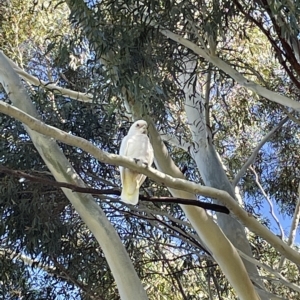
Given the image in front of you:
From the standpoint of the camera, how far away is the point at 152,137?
9.57 ft

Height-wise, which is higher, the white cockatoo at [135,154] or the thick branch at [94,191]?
the white cockatoo at [135,154]

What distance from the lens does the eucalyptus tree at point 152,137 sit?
2.80 meters

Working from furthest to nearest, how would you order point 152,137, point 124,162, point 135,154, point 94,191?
point 152,137 < point 135,154 < point 94,191 < point 124,162

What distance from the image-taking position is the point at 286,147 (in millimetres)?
5039

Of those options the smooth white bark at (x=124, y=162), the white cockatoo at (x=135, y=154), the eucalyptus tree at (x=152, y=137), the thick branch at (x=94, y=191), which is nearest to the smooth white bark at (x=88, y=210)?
the eucalyptus tree at (x=152, y=137)

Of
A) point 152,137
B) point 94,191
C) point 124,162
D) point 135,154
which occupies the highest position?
point 152,137

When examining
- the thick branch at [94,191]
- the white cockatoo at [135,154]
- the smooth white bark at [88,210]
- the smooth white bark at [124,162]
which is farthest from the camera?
the smooth white bark at [88,210]

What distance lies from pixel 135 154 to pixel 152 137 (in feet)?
0.96

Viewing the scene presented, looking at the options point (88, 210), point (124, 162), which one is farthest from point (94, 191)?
point (88, 210)

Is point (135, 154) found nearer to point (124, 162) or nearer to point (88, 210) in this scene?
point (88, 210)

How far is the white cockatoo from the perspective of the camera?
2482mm

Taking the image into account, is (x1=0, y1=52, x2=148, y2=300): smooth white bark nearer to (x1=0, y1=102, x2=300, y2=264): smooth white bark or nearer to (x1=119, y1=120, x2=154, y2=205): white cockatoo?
(x1=119, y1=120, x2=154, y2=205): white cockatoo

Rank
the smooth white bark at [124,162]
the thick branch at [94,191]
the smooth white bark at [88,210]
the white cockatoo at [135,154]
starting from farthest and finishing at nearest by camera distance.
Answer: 1. the smooth white bark at [88,210]
2. the white cockatoo at [135,154]
3. the thick branch at [94,191]
4. the smooth white bark at [124,162]

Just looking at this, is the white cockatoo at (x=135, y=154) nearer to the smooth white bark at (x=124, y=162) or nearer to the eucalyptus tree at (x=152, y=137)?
the eucalyptus tree at (x=152, y=137)
